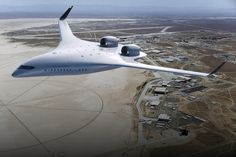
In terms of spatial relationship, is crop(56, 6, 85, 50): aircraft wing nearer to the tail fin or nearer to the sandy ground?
Answer: the tail fin

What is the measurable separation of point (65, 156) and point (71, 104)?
49.0 feet

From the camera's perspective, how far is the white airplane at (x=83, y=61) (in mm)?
45500

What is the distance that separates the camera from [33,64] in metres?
45.5

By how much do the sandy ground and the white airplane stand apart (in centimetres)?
526

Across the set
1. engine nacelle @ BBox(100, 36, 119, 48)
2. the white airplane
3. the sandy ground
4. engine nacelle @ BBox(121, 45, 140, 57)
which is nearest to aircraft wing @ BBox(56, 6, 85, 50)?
the white airplane

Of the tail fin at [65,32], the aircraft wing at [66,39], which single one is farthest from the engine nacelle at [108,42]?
the tail fin at [65,32]

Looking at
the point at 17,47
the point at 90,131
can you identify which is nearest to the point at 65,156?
the point at 90,131

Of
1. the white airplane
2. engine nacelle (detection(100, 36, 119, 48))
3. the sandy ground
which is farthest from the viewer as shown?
engine nacelle (detection(100, 36, 119, 48))

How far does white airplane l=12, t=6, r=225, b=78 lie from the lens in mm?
45500

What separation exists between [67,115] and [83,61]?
31.4ft

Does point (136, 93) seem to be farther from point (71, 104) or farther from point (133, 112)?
point (71, 104)

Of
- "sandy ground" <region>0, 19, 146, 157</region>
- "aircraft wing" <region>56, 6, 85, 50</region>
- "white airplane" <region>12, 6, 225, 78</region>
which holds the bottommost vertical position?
"sandy ground" <region>0, 19, 146, 157</region>

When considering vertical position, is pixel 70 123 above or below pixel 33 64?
below

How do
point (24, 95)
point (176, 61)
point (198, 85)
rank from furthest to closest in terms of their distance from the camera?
point (176, 61), point (198, 85), point (24, 95)
